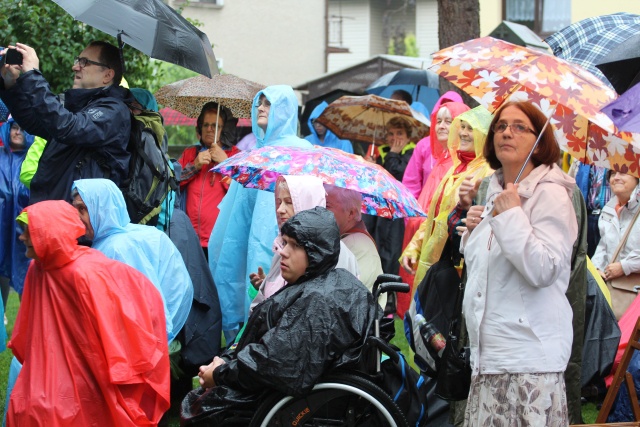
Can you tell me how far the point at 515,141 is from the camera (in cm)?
424

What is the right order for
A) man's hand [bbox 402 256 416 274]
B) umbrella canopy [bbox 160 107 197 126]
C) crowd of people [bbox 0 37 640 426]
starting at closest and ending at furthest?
crowd of people [bbox 0 37 640 426] < man's hand [bbox 402 256 416 274] < umbrella canopy [bbox 160 107 197 126]

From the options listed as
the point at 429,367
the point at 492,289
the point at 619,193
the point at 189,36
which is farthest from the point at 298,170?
the point at 619,193

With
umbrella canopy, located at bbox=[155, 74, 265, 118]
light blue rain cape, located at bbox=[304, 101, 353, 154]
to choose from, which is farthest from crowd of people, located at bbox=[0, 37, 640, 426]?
light blue rain cape, located at bbox=[304, 101, 353, 154]

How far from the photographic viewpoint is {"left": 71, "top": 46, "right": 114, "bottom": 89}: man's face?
565 cm

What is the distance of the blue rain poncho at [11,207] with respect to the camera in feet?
27.3

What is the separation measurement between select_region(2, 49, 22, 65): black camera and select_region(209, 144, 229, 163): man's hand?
3.27 m

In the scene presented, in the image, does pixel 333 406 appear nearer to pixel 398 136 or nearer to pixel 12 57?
pixel 12 57

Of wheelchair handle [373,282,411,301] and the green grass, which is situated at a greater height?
wheelchair handle [373,282,411,301]

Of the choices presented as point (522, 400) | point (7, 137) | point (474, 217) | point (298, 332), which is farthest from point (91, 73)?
point (7, 137)

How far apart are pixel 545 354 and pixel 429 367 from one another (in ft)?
4.43

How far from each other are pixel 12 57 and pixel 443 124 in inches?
152

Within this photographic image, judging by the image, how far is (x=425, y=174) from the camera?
934 centimetres

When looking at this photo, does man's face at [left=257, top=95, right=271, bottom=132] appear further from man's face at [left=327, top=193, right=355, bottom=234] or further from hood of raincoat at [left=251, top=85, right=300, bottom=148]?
man's face at [left=327, top=193, right=355, bottom=234]

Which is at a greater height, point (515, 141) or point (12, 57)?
point (12, 57)
